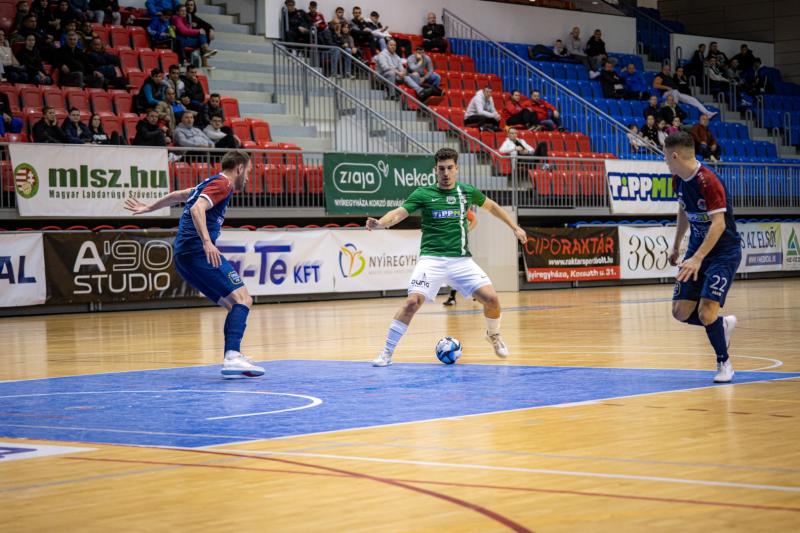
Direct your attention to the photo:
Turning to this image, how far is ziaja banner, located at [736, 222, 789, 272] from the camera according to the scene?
3350 cm

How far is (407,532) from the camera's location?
473cm

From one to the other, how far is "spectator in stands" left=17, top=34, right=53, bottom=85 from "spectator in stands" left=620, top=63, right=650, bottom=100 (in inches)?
739

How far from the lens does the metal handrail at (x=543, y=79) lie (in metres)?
32.8

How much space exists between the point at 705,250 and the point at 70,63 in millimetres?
18226

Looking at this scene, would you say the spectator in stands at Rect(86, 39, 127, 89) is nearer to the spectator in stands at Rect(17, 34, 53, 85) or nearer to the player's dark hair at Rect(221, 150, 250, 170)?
the spectator in stands at Rect(17, 34, 53, 85)

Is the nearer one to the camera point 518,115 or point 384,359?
point 384,359

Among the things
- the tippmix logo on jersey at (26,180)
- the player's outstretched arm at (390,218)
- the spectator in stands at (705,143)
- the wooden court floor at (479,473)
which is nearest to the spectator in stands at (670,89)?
the spectator in stands at (705,143)

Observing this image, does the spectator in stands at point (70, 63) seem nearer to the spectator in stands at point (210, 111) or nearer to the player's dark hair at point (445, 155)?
the spectator in stands at point (210, 111)

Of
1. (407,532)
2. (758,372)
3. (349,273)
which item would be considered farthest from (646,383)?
(349,273)

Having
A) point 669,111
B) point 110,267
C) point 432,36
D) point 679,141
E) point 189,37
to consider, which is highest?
point 432,36

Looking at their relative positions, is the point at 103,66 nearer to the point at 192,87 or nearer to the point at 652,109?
the point at 192,87

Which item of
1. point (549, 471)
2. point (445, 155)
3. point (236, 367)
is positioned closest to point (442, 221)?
point (445, 155)

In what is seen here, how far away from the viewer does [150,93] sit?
24734mm

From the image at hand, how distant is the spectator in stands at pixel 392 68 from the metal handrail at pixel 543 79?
414 centimetres
